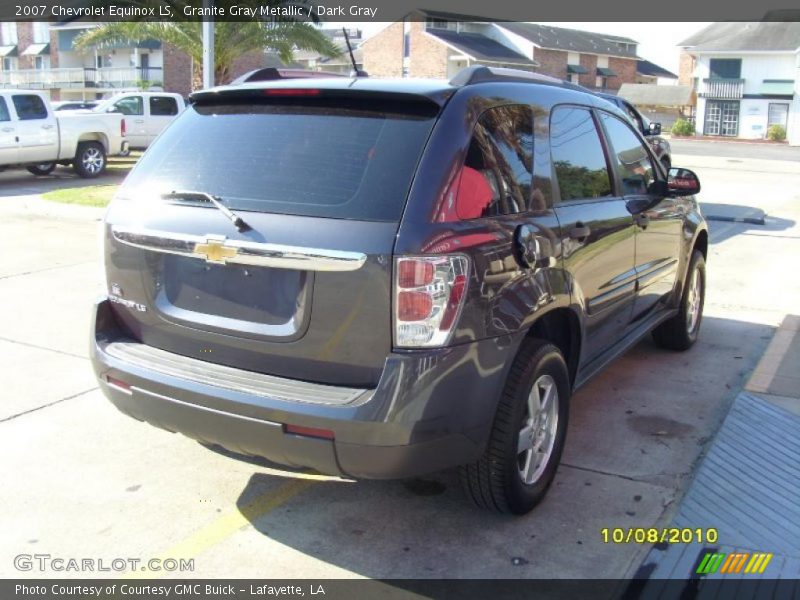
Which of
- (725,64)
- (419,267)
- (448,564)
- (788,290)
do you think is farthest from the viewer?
(725,64)

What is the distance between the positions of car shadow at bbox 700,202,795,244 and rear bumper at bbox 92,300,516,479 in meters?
9.16

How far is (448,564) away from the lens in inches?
137

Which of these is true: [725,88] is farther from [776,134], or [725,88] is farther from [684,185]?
[684,185]

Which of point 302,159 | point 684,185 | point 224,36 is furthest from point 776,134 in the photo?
point 302,159

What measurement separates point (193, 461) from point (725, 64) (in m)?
61.1

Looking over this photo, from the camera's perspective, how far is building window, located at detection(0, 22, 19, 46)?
2329 inches

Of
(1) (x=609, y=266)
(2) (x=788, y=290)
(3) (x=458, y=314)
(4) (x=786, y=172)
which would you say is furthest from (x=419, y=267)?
(4) (x=786, y=172)

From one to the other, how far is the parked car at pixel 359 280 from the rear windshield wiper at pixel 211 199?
0.01 metres

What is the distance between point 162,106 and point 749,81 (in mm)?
46577

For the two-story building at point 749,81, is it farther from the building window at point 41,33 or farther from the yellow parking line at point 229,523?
the yellow parking line at point 229,523

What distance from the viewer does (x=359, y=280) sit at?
3111mm

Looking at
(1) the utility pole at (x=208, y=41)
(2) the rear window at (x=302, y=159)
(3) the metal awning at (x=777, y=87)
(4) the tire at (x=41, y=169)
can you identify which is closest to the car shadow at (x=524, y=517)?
(2) the rear window at (x=302, y=159)

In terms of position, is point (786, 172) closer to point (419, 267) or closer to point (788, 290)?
point (788, 290)

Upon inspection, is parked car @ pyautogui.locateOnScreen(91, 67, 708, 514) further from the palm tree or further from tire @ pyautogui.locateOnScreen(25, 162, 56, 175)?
tire @ pyautogui.locateOnScreen(25, 162, 56, 175)
